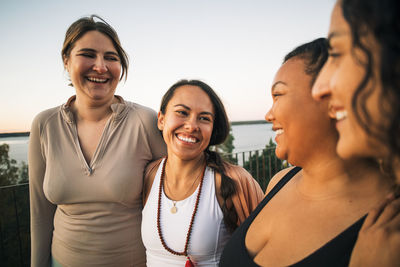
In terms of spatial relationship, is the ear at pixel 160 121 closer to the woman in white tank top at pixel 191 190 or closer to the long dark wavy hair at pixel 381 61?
the woman in white tank top at pixel 191 190

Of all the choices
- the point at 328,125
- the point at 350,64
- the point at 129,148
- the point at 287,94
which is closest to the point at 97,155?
the point at 129,148

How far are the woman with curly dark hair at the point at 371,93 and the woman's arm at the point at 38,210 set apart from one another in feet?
7.94

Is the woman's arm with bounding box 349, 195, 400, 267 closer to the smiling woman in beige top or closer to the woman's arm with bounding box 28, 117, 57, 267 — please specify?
the smiling woman in beige top

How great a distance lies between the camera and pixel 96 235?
1.92m

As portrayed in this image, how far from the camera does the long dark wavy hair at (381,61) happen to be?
55 centimetres

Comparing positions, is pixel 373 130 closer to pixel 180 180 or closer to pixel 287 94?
pixel 287 94

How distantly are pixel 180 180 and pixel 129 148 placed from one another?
541 mm

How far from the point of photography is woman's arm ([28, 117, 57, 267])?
7.02 feet

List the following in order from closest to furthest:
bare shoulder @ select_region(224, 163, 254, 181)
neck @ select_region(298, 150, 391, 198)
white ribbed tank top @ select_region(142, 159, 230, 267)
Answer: neck @ select_region(298, 150, 391, 198) < white ribbed tank top @ select_region(142, 159, 230, 267) < bare shoulder @ select_region(224, 163, 254, 181)

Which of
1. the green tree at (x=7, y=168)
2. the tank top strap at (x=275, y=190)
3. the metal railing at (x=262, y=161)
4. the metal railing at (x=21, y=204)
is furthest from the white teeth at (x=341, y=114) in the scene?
the green tree at (x=7, y=168)

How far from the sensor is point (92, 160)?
196cm

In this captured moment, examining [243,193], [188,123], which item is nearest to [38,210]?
[188,123]

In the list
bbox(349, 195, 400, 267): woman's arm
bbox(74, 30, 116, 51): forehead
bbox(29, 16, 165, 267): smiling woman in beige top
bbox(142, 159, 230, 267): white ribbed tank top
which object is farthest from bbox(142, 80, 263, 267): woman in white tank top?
bbox(349, 195, 400, 267): woman's arm

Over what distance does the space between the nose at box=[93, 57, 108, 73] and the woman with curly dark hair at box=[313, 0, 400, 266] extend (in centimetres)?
185
